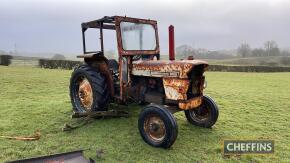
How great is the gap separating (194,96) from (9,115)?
14.8 ft

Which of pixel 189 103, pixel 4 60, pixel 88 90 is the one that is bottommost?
pixel 189 103

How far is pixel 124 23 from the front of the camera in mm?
6020

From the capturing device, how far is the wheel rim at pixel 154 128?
15.8 feet

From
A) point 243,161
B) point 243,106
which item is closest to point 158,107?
point 243,161

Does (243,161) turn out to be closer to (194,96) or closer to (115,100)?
(194,96)

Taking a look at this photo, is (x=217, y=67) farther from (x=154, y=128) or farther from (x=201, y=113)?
(x=154, y=128)

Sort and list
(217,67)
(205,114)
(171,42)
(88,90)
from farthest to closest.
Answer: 1. (217,67)
2. (88,90)
3. (205,114)
4. (171,42)

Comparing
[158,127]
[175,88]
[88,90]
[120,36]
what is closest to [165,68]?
[175,88]

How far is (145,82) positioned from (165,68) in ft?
2.71

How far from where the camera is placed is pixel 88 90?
659 cm

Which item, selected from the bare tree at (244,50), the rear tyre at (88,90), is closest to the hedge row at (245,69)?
the rear tyre at (88,90)

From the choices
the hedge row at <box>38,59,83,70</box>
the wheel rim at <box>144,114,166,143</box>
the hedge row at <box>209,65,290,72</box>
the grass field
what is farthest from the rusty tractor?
the hedge row at <box>209,65,290,72</box>

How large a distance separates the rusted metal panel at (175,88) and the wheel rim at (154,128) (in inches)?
23.2

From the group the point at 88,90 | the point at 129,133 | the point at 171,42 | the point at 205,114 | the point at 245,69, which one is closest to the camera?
the point at 171,42
